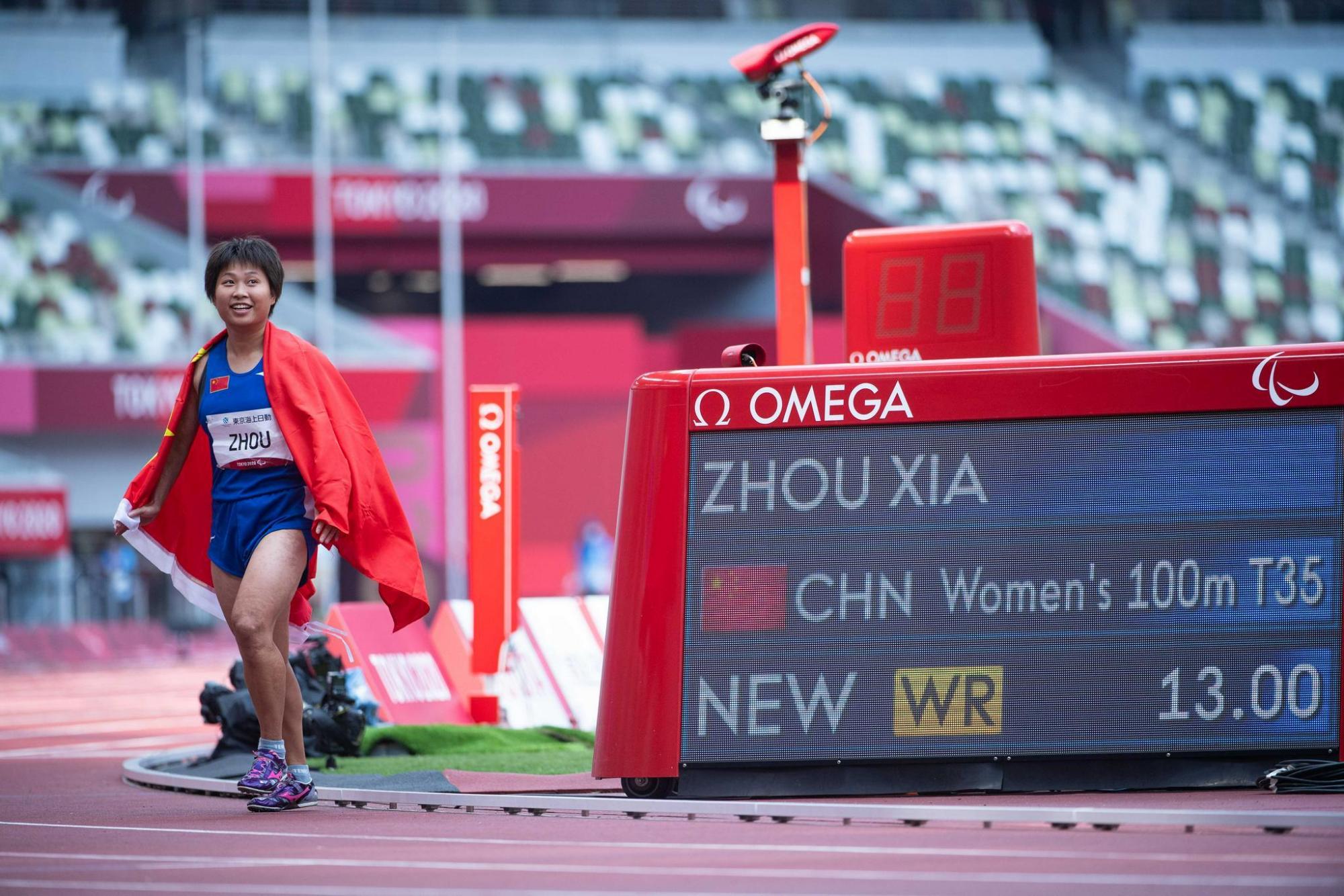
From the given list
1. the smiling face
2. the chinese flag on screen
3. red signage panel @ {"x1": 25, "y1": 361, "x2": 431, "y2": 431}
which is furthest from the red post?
red signage panel @ {"x1": 25, "y1": 361, "x2": 431, "y2": 431}

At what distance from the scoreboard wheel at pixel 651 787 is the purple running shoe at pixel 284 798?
1.09m

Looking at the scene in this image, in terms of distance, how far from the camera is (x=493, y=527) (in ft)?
36.4

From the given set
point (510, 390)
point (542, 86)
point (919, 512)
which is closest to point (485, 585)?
point (510, 390)

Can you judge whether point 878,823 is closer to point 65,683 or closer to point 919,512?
point 919,512

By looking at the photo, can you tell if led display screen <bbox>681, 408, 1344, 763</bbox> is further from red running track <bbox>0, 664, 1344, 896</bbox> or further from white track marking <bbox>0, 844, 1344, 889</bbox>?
white track marking <bbox>0, 844, 1344, 889</bbox>

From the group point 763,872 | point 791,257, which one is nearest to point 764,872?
Answer: point 763,872

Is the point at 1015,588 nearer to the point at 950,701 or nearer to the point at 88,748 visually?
the point at 950,701

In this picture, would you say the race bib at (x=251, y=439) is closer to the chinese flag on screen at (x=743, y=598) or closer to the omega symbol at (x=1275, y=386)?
the chinese flag on screen at (x=743, y=598)

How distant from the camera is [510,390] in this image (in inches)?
451

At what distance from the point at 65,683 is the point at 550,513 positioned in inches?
635

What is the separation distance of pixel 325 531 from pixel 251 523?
33 cm

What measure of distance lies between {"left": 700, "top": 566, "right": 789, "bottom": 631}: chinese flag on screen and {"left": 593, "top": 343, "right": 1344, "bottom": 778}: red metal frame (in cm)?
9

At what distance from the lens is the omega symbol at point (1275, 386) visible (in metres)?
6.30

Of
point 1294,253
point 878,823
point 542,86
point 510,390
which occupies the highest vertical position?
point 542,86
